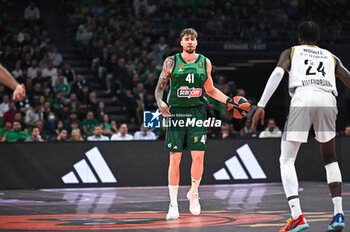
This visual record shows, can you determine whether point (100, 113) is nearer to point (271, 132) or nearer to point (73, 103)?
point (73, 103)

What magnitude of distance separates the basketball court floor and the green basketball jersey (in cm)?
155

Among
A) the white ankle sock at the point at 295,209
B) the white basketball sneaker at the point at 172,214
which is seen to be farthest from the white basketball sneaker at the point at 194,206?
the white ankle sock at the point at 295,209

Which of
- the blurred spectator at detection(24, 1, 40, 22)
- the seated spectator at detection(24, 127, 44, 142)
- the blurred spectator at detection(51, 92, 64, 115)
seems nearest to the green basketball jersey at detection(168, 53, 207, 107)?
the seated spectator at detection(24, 127, 44, 142)

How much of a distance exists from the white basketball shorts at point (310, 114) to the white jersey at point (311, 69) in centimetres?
7

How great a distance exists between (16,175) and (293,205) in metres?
8.97

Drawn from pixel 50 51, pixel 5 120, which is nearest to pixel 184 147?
pixel 5 120

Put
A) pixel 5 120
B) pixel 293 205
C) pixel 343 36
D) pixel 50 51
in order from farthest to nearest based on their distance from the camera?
1. pixel 343 36
2. pixel 50 51
3. pixel 5 120
4. pixel 293 205

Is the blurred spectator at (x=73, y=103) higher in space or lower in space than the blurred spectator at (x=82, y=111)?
higher

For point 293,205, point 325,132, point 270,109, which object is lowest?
point 270,109

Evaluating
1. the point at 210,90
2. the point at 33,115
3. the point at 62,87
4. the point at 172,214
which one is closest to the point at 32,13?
the point at 62,87

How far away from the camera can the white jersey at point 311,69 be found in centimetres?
678

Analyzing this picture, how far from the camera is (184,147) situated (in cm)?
882

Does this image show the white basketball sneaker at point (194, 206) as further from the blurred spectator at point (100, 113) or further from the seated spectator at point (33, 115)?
the seated spectator at point (33, 115)

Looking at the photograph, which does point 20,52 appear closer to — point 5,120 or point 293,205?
point 5,120
